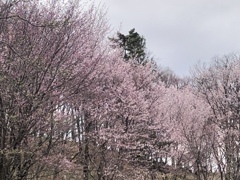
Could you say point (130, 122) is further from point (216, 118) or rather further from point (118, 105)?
point (216, 118)

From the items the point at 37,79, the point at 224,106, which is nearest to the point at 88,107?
the point at 37,79

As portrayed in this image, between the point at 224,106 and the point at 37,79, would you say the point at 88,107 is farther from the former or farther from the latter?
the point at 224,106

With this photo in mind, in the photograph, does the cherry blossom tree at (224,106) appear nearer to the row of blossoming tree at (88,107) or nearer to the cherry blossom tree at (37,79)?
the row of blossoming tree at (88,107)

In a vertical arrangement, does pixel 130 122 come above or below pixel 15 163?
above

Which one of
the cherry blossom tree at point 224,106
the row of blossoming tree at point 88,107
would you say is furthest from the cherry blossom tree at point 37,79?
the cherry blossom tree at point 224,106

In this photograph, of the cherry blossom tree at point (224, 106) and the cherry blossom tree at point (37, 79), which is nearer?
the cherry blossom tree at point (37, 79)

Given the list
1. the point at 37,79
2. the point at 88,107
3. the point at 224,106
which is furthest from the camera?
the point at 224,106

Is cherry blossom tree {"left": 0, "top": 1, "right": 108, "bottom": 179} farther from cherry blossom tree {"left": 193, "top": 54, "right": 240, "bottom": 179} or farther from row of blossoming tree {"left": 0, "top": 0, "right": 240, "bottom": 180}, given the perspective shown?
cherry blossom tree {"left": 193, "top": 54, "right": 240, "bottom": 179}

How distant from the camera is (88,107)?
11078 millimetres

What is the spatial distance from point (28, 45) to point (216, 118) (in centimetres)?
1291

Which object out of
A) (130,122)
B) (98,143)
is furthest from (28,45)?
(130,122)

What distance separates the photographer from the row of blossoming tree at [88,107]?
743 cm

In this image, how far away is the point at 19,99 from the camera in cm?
725

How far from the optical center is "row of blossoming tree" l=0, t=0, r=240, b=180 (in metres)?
7.43
